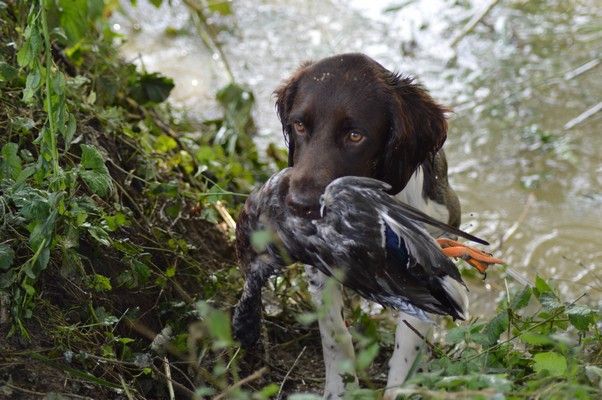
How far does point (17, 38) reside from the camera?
12.9 ft

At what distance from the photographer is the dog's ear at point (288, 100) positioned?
134 inches

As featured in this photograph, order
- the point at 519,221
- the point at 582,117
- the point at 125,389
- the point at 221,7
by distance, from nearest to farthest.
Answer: the point at 125,389, the point at 519,221, the point at 582,117, the point at 221,7

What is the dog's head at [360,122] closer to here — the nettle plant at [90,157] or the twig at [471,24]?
the nettle plant at [90,157]

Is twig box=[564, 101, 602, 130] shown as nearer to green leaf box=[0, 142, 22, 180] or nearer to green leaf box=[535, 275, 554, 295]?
green leaf box=[535, 275, 554, 295]

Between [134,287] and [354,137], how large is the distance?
887 mm

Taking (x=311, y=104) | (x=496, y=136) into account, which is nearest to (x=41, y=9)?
(x=311, y=104)

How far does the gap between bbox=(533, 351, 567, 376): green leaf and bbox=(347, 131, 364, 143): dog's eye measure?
91cm

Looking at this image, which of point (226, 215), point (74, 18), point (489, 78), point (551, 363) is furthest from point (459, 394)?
point (489, 78)

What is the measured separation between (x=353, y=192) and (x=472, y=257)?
0.48 m

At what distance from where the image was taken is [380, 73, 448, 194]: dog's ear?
326 centimetres

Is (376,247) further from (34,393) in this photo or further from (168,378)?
(34,393)

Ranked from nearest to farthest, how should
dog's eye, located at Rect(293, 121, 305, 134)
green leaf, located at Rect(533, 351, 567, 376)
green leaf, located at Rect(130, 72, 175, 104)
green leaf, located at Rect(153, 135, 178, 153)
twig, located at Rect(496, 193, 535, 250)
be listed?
green leaf, located at Rect(533, 351, 567, 376) < dog's eye, located at Rect(293, 121, 305, 134) < green leaf, located at Rect(153, 135, 178, 153) < green leaf, located at Rect(130, 72, 175, 104) < twig, located at Rect(496, 193, 535, 250)

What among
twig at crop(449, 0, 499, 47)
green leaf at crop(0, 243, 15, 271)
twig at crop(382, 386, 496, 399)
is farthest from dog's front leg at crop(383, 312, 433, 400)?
twig at crop(449, 0, 499, 47)

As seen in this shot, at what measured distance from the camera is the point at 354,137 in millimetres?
3201
